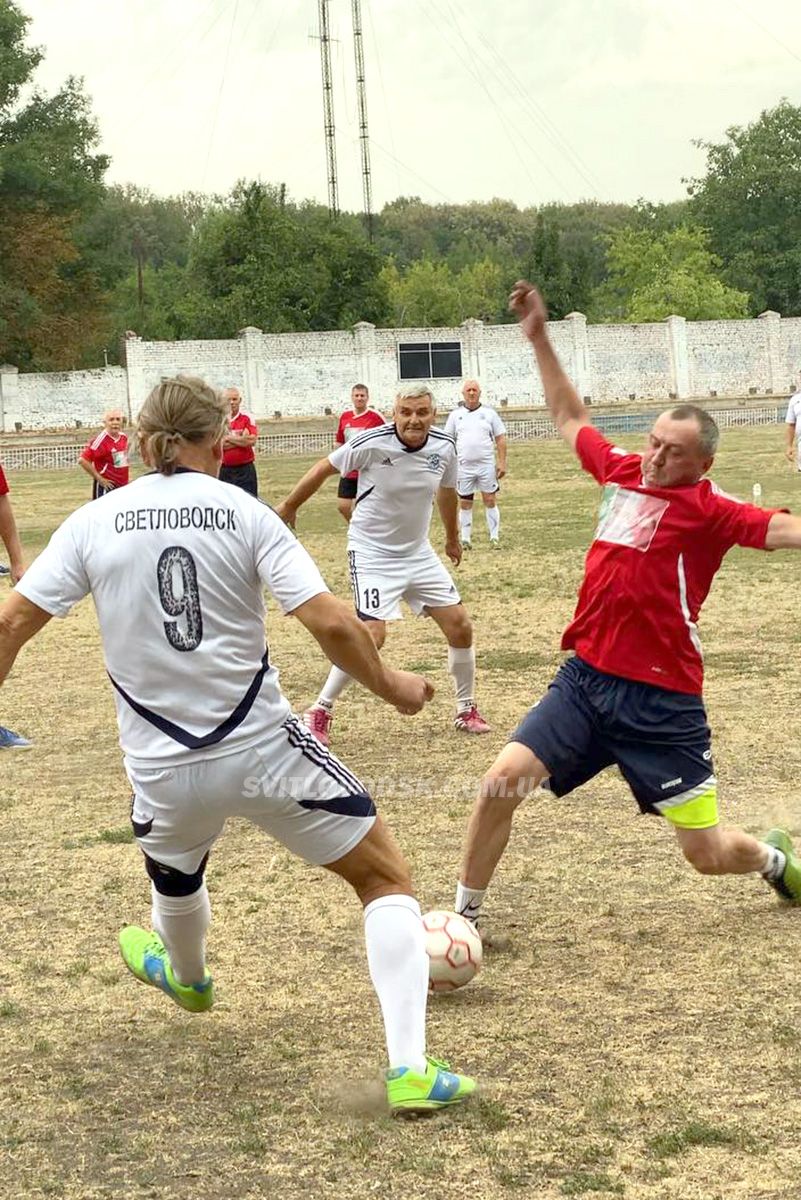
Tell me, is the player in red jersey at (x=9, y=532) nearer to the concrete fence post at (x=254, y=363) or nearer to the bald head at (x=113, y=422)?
the bald head at (x=113, y=422)

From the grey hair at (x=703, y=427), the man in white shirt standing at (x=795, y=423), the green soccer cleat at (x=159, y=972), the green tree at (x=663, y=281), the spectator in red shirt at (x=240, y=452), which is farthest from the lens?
the green tree at (x=663, y=281)

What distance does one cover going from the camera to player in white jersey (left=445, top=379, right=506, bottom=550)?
19.9 meters

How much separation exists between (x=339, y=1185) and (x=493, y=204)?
121 meters

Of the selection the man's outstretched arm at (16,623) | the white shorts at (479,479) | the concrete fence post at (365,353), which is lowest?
the white shorts at (479,479)

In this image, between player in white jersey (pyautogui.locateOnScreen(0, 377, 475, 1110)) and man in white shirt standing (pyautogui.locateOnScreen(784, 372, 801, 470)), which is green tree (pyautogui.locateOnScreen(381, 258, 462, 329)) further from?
player in white jersey (pyautogui.locateOnScreen(0, 377, 475, 1110))


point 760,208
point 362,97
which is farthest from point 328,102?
point 760,208

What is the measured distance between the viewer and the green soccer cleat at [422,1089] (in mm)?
4195

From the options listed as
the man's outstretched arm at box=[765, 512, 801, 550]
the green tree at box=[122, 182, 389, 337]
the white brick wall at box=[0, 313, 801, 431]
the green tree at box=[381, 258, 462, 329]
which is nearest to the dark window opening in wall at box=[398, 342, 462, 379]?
the white brick wall at box=[0, 313, 801, 431]

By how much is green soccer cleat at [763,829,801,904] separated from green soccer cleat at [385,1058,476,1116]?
2.07 meters

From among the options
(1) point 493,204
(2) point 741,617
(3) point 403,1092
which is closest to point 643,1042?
(3) point 403,1092

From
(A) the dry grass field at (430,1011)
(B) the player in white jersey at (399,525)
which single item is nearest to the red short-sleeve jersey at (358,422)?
(B) the player in white jersey at (399,525)

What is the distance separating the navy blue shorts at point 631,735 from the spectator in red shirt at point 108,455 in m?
15.2

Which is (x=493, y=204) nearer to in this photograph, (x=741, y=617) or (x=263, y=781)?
(x=741, y=617)

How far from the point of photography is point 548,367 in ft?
19.5
